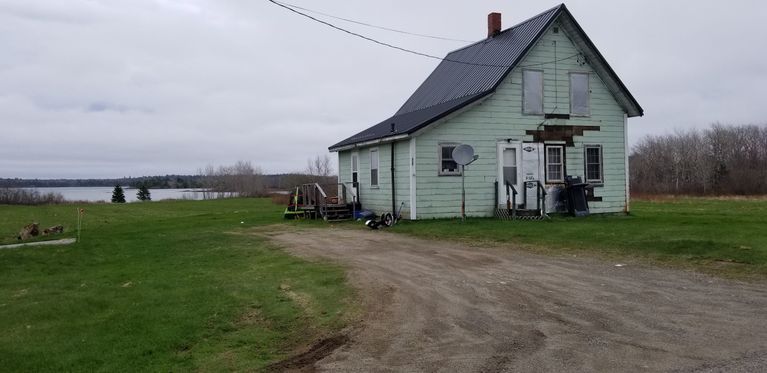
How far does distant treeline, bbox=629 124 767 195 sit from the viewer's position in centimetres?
8006

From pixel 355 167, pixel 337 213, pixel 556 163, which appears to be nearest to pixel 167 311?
pixel 337 213

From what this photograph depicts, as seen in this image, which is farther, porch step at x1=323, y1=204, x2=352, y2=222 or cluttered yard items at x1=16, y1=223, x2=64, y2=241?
cluttered yard items at x1=16, y1=223, x2=64, y2=241

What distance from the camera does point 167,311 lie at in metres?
7.75

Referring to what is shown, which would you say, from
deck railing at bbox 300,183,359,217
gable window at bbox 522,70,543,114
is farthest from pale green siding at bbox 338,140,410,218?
gable window at bbox 522,70,543,114

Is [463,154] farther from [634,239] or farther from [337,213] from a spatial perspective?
[337,213]

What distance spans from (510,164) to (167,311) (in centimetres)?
1538

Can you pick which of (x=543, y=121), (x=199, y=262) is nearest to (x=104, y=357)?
(x=199, y=262)

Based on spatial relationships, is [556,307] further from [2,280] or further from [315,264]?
[2,280]

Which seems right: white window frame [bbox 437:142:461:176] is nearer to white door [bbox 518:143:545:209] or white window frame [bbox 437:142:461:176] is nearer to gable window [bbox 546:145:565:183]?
white door [bbox 518:143:545:209]

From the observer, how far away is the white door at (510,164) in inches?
822

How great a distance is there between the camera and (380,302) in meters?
7.89

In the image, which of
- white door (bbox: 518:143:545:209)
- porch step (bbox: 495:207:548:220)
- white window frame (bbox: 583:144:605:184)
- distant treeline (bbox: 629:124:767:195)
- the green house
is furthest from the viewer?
distant treeline (bbox: 629:124:767:195)

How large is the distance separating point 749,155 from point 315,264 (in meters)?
92.2

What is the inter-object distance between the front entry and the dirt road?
387 inches
